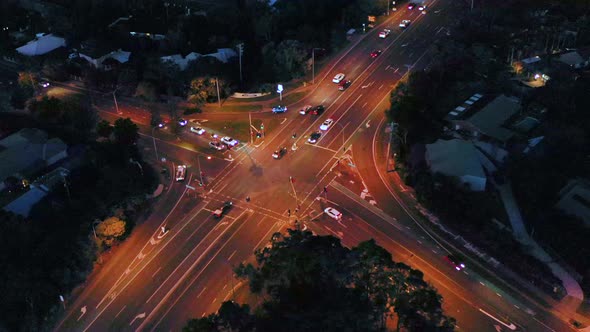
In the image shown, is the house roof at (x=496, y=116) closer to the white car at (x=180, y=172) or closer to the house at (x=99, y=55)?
the white car at (x=180, y=172)

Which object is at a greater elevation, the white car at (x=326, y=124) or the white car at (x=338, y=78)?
the white car at (x=338, y=78)

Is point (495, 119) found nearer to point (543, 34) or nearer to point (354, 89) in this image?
point (354, 89)

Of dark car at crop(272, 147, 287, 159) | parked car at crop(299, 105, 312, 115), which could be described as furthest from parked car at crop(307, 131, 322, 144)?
parked car at crop(299, 105, 312, 115)

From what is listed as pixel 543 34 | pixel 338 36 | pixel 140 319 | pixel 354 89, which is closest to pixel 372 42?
pixel 338 36

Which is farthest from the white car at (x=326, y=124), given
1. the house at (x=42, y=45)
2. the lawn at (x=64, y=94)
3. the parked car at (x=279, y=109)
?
the house at (x=42, y=45)

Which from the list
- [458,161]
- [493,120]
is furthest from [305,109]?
[493,120]
